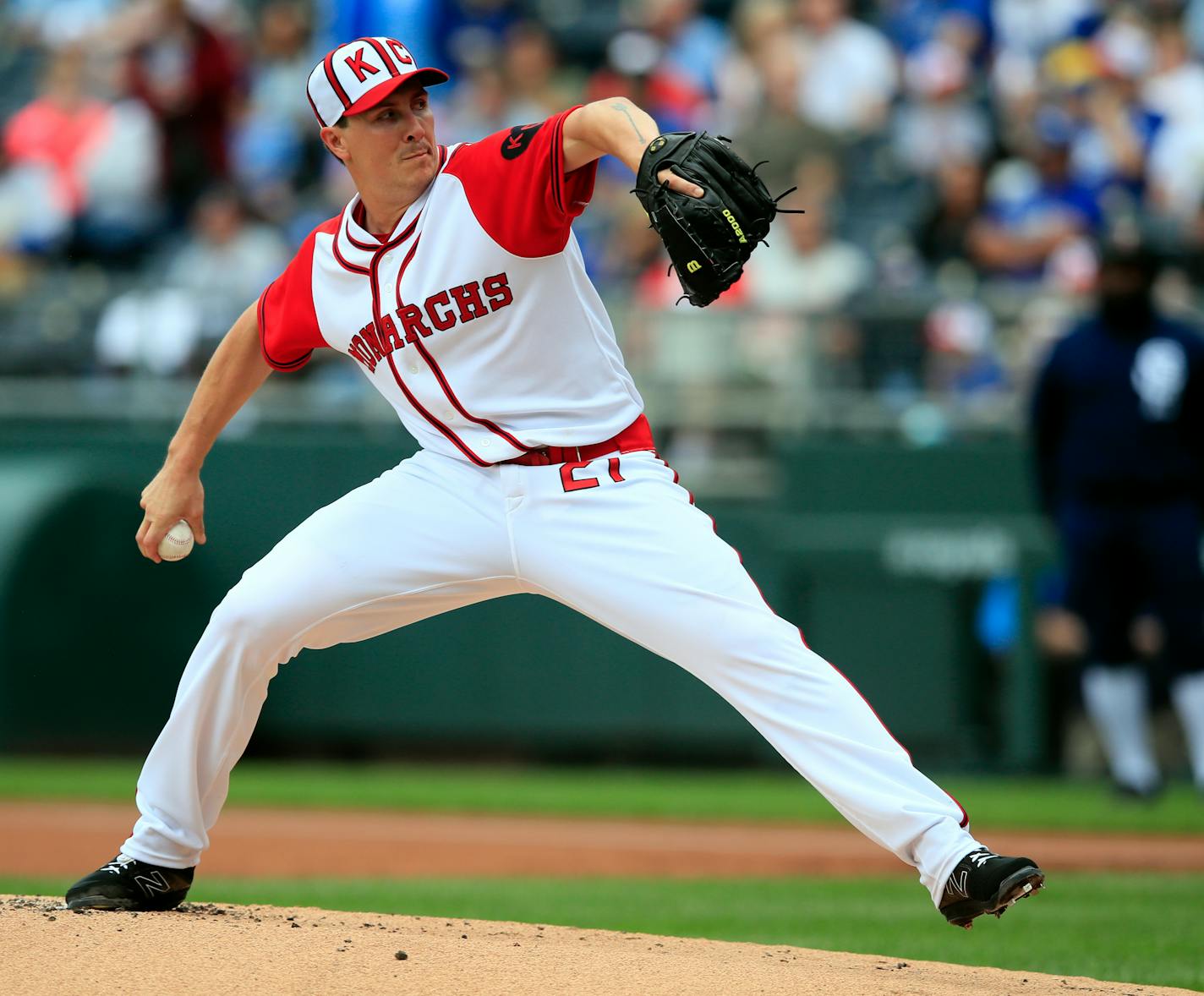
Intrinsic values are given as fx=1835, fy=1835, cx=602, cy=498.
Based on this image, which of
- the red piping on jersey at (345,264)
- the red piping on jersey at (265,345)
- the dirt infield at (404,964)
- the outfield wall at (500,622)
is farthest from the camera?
the outfield wall at (500,622)

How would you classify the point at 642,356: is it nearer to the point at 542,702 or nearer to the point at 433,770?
the point at 542,702

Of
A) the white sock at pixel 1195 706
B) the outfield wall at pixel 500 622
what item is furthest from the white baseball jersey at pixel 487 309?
the outfield wall at pixel 500 622

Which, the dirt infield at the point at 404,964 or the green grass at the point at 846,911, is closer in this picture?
the dirt infield at the point at 404,964

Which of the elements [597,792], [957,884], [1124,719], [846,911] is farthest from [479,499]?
[597,792]

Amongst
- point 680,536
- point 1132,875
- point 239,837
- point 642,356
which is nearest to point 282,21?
point 642,356

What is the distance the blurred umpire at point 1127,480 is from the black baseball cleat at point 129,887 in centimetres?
563

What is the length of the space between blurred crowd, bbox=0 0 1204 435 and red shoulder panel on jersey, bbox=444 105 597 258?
621 cm

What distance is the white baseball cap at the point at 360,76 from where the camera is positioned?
453 cm

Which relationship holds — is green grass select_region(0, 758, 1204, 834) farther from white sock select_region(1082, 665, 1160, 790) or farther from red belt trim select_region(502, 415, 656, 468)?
red belt trim select_region(502, 415, 656, 468)

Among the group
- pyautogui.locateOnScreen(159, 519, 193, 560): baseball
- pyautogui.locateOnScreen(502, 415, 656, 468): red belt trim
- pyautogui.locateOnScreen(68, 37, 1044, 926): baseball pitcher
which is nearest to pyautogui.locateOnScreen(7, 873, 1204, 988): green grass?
pyautogui.locateOnScreen(68, 37, 1044, 926): baseball pitcher

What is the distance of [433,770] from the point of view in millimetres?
11539

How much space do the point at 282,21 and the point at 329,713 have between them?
5.85 m

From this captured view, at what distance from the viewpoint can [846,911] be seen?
658 cm

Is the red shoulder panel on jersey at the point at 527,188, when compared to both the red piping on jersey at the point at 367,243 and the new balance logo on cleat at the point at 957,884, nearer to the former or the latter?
the red piping on jersey at the point at 367,243
